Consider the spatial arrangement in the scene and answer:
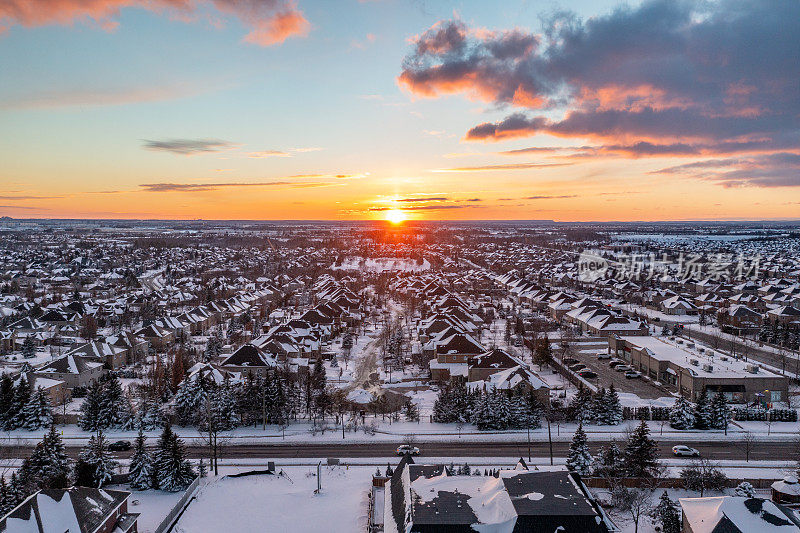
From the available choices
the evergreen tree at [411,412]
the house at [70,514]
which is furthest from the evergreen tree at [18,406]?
the evergreen tree at [411,412]

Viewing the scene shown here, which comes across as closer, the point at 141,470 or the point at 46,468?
the point at 46,468

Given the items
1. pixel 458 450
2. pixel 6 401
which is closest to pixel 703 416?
pixel 458 450

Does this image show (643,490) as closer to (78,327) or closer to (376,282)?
(78,327)

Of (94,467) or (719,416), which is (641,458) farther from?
(94,467)

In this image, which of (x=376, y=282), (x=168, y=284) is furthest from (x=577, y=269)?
(x=168, y=284)

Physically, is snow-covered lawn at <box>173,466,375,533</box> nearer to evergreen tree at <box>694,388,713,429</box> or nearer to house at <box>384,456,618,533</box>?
house at <box>384,456,618,533</box>

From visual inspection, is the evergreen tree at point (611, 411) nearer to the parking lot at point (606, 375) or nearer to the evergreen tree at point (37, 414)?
the parking lot at point (606, 375)

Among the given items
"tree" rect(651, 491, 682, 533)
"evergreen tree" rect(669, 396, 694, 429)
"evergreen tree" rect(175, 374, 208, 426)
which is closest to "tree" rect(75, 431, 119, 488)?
"evergreen tree" rect(175, 374, 208, 426)
